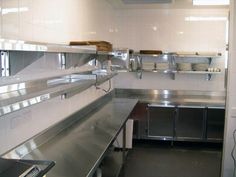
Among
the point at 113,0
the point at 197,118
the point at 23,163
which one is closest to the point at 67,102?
the point at 23,163

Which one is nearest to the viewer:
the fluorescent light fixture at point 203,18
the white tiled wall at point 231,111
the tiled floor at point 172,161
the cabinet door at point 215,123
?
the white tiled wall at point 231,111

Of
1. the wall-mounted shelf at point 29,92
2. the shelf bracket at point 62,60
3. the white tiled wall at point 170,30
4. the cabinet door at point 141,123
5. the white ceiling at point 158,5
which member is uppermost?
the white ceiling at point 158,5

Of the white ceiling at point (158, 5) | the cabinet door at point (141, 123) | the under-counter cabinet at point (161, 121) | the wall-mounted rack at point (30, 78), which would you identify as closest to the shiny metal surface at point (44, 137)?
the wall-mounted rack at point (30, 78)

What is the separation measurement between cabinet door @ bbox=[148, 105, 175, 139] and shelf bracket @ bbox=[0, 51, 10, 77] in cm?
334

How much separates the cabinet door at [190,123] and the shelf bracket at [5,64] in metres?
3.52

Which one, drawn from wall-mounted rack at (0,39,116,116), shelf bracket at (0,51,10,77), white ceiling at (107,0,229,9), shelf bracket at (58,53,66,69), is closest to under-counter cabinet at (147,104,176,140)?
white ceiling at (107,0,229,9)

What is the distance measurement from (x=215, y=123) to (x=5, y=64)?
383 cm

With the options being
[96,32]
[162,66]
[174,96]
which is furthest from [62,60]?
[174,96]

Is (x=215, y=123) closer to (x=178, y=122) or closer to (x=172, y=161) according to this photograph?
(x=178, y=122)

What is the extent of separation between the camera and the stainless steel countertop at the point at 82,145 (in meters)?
1.79

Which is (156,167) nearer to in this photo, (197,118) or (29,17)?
(197,118)

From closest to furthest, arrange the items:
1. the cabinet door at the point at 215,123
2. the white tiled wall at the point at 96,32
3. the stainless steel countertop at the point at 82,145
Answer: the stainless steel countertop at the point at 82,145
the white tiled wall at the point at 96,32
the cabinet door at the point at 215,123

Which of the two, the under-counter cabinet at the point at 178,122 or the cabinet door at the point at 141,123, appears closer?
the under-counter cabinet at the point at 178,122

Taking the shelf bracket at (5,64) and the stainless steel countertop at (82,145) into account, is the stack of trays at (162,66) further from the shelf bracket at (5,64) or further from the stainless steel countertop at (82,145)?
the shelf bracket at (5,64)
